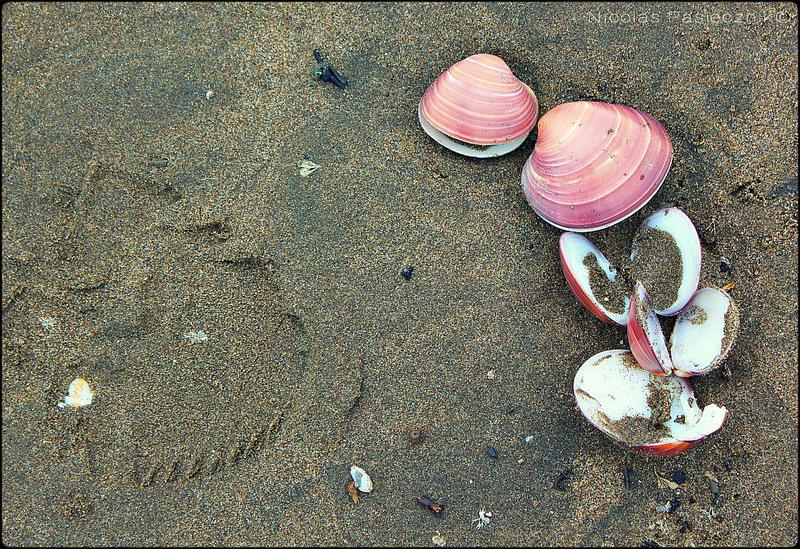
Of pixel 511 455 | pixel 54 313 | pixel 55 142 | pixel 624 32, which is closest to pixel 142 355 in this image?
pixel 54 313

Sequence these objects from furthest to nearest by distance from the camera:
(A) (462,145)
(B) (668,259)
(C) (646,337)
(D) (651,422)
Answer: (A) (462,145)
(B) (668,259)
(D) (651,422)
(C) (646,337)

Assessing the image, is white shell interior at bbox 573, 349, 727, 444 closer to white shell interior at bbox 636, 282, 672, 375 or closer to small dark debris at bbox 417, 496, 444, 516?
white shell interior at bbox 636, 282, 672, 375

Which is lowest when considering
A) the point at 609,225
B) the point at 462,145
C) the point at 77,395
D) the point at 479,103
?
the point at 77,395

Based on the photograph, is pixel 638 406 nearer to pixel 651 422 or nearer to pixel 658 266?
pixel 651 422

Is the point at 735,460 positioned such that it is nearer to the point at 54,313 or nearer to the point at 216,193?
the point at 216,193

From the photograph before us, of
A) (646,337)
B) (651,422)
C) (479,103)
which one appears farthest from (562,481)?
(479,103)

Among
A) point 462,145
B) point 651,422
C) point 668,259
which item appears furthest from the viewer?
point 462,145

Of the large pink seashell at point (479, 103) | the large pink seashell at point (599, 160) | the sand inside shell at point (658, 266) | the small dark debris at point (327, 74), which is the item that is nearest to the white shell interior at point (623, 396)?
the sand inside shell at point (658, 266)
